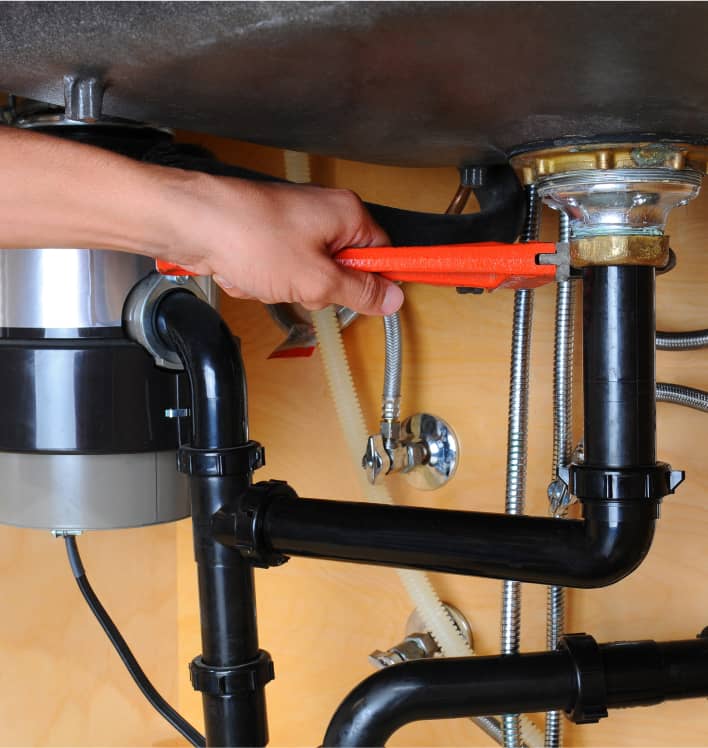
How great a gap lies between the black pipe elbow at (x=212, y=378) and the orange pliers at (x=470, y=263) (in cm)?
17

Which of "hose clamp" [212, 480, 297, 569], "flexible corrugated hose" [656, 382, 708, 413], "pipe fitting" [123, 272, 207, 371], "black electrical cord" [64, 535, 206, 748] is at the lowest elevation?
"black electrical cord" [64, 535, 206, 748]

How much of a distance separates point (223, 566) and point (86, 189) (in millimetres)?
278

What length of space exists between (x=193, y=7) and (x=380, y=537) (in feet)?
1.05

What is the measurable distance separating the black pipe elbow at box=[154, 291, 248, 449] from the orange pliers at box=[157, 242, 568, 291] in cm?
17

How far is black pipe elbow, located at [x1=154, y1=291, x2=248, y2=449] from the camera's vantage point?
26.3 inches

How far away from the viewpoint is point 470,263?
52cm

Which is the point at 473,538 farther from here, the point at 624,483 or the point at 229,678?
the point at 229,678

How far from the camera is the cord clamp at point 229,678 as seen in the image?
659mm

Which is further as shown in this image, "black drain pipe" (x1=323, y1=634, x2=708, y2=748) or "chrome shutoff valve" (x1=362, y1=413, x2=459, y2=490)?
"chrome shutoff valve" (x1=362, y1=413, x2=459, y2=490)

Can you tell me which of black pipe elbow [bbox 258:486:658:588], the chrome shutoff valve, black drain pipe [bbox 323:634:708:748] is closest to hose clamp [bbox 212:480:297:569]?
black pipe elbow [bbox 258:486:658:588]

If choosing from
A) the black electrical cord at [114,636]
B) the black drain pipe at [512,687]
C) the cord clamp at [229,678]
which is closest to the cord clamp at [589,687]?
the black drain pipe at [512,687]

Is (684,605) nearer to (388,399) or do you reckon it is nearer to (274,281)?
(388,399)

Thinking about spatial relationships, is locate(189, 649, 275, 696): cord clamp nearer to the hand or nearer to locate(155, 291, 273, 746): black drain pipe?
locate(155, 291, 273, 746): black drain pipe

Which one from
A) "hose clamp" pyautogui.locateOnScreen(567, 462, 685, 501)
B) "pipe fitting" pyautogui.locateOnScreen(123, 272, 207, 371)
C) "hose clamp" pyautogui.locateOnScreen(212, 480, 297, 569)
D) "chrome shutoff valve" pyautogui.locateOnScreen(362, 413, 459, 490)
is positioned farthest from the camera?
"chrome shutoff valve" pyautogui.locateOnScreen(362, 413, 459, 490)
